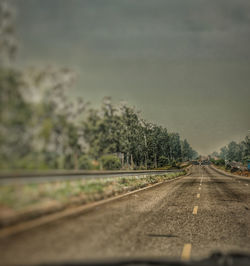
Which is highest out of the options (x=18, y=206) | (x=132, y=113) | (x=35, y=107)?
(x=132, y=113)

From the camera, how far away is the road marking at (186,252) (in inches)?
197

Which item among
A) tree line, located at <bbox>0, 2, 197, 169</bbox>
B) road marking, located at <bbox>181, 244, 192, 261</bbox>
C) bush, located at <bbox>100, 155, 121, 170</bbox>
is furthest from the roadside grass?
bush, located at <bbox>100, 155, 121, 170</bbox>

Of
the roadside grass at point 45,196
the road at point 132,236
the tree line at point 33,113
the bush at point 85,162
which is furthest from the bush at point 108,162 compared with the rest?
the tree line at point 33,113

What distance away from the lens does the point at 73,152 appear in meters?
8.46

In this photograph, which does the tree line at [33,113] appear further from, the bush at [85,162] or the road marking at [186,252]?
the road marking at [186,252]

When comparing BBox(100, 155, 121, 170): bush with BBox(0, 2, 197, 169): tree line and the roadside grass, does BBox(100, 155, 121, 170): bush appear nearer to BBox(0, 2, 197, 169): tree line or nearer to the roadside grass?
the roadside grass

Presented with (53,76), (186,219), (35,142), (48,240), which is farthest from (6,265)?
(186,219)

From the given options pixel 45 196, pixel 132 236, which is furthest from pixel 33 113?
pixel 132 236

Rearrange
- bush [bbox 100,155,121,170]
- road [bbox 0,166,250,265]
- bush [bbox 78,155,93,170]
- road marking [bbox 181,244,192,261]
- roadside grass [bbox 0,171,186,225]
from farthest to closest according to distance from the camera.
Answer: bush [bbox 100,155,121,170] → bush [bbox 78,155,93,170] → road marking [bbox 181,244,192,261] → roadside grass [bbox 0,171,186,225] → road [bbox 0,166,250,265]

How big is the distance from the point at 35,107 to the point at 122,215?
4.40m

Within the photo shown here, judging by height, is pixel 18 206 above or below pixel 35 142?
below

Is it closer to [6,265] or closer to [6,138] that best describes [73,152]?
[6,138]

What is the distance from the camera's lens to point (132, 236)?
237 inches

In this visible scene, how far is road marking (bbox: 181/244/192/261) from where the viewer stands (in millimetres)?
5008
